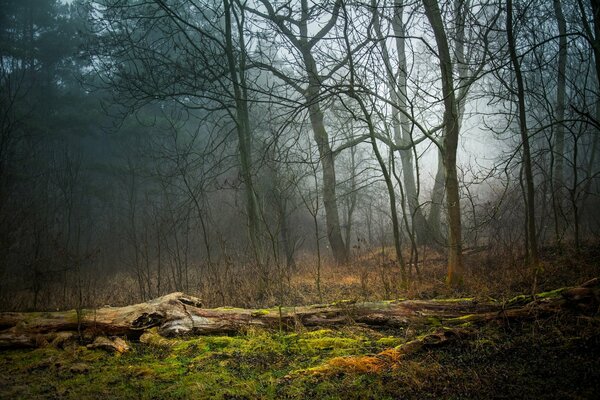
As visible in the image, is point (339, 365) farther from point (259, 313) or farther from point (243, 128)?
point (243, 128)

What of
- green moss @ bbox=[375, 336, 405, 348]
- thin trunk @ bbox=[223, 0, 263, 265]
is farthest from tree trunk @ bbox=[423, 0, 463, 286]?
thin trunk @ bbox=[223, 0, 263, 265]

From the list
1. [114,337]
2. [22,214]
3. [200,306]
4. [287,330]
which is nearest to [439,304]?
[287,330]

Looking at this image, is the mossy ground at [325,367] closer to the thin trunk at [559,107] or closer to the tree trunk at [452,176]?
the tree trunk at [452,176]

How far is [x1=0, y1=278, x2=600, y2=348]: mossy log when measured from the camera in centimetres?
423

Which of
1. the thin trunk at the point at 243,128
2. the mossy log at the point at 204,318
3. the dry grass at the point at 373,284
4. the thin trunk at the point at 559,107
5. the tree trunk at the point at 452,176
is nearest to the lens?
the mossy log at the point at 204,318

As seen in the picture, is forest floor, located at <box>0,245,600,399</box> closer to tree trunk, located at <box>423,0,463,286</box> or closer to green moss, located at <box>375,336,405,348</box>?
green moss, located at <box>375,336,405,348</box>

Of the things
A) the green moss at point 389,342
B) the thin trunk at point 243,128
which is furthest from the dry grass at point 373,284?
the green moss at point 389,342

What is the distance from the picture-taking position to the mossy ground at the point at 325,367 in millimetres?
2641

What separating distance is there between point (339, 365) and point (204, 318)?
2209mm

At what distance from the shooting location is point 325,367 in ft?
10.8

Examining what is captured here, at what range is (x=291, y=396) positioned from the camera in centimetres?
290

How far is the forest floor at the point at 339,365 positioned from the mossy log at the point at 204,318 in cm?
14

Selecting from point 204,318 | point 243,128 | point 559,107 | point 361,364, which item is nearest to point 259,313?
point 204,318

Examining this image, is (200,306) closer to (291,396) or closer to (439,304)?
(291,396)
